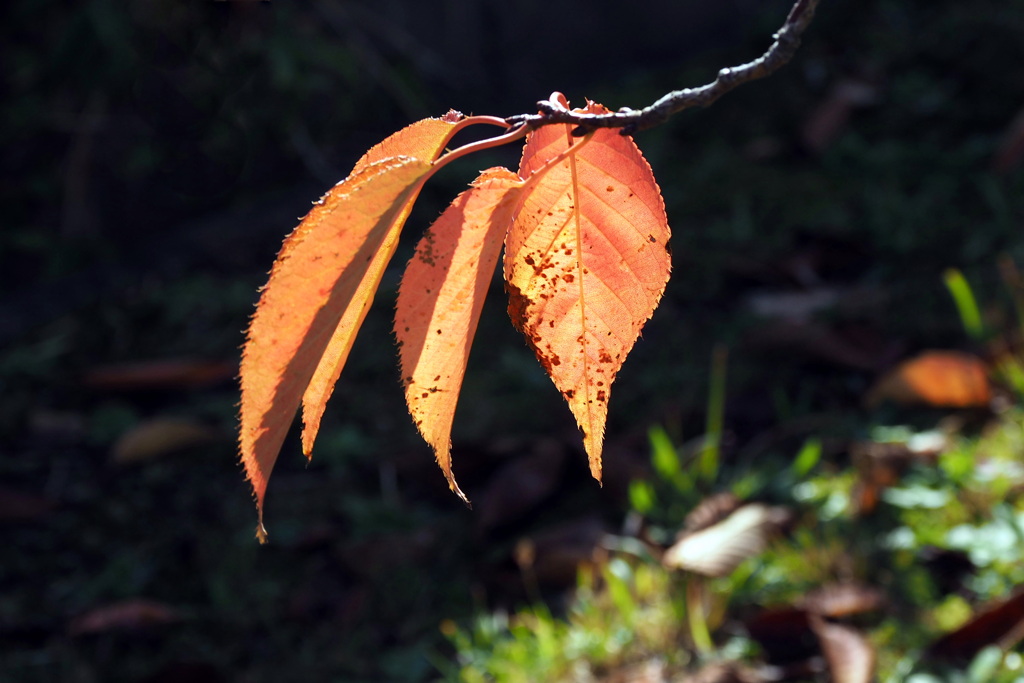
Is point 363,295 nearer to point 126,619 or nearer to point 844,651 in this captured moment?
point 844,651

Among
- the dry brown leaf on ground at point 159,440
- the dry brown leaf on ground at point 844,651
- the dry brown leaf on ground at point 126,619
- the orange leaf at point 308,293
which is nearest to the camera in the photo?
the orange leaf at point 308,293

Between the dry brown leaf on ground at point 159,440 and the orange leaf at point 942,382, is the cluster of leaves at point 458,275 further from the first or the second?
the dry brown leaf on ground at point 159,440

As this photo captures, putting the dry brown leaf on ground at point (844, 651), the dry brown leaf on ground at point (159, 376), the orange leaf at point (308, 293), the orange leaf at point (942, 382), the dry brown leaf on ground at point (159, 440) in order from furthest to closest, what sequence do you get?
the dry brown leaf on ground at point (159, 376) → the dry brown leaf on ground at point (159, 440) → the orange leaf at point (942, 382) → the dry brown leaf on ground at point (844, 651) → the orange leaf at point (308, 293)

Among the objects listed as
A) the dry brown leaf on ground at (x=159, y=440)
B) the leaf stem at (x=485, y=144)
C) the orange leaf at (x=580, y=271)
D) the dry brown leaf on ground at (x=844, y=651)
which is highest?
the leaf stem at (x=485, y=144)

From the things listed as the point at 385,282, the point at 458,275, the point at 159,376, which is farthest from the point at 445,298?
the point at 385,282

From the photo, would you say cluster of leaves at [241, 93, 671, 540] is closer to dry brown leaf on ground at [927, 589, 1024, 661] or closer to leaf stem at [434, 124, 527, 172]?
leaf stem at [434, 124, 527, 172]

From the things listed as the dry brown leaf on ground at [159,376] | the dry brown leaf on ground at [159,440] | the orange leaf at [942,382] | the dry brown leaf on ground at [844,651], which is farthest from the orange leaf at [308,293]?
the dry brown leaf on ground at [159,376]

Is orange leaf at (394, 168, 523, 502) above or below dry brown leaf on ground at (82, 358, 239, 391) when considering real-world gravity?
above

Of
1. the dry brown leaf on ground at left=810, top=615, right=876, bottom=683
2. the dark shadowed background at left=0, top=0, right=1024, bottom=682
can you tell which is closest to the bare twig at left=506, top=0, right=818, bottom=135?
the dry brown leaf on ground at left=810, top=615, right=876, bottom=683
